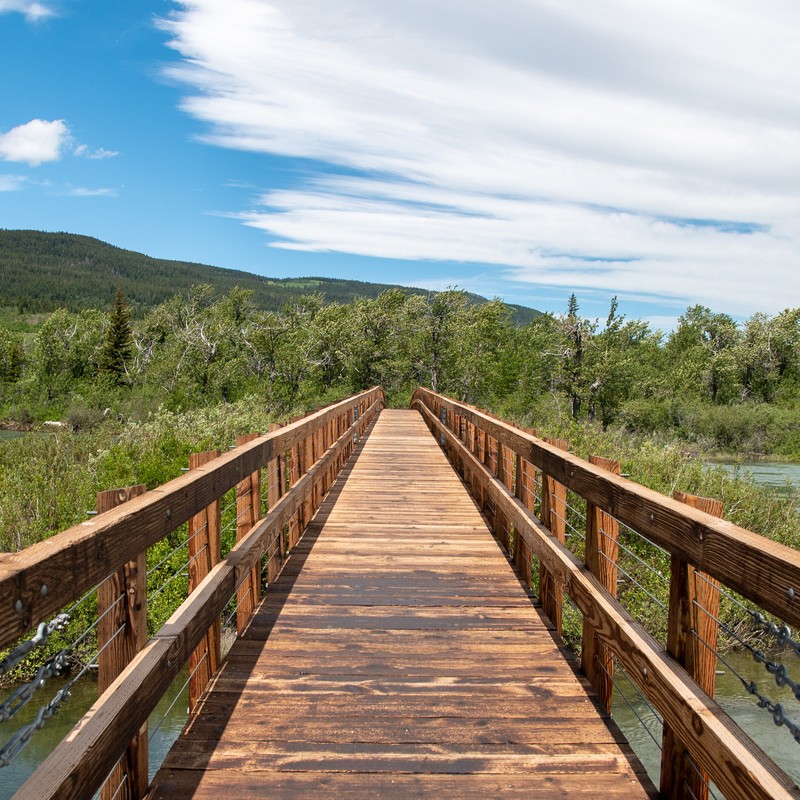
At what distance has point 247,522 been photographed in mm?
4312

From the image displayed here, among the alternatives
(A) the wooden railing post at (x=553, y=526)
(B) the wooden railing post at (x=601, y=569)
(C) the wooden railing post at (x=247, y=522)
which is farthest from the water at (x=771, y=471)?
(C) the wooden railing post at (x=247, y=522)

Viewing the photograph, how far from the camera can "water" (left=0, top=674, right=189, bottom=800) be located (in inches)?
320

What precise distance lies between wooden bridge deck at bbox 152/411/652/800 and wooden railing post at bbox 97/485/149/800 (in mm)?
157

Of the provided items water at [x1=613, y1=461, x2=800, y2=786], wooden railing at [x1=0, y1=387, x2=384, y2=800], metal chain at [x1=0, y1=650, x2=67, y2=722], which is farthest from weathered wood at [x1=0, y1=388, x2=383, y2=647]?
water at [x1=613, y1=461, x2=800, y2=786]

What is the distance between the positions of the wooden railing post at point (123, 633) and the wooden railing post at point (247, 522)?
1678mm

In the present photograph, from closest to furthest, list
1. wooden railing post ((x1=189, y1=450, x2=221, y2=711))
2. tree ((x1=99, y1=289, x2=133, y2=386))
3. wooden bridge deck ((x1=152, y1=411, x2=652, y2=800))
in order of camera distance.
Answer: wooden bridge deck ((x1=152, y1=411, x2=652, y2=800)), wooden railing post ((x1=189, y1=450, x2=221, y2=711)), tree ((x1=99, y1=289, x2=133, y2=386))

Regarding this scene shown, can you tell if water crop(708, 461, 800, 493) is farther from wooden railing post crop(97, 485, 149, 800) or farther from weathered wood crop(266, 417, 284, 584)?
wooden railing post crop(97, 485, 149, 800)

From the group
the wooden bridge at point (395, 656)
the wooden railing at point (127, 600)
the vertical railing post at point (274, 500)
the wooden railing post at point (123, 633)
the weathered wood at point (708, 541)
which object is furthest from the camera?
the vertical railing post at point (274, 500)

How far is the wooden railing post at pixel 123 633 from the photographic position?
229 centimetres

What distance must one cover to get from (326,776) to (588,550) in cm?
175

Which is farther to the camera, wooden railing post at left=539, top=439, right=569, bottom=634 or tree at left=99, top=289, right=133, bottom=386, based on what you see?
tree at left=99, top=289, right=133, bottom=386

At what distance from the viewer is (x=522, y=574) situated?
17.4 feet

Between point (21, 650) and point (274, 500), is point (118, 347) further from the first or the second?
point (21, 650)

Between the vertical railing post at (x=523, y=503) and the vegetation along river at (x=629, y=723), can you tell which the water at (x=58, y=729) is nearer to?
the vegetation along river at (x=629, y=723)
